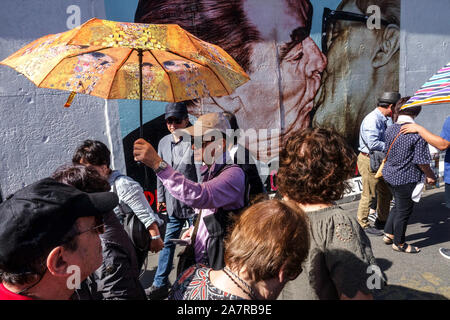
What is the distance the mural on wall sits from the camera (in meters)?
4.85

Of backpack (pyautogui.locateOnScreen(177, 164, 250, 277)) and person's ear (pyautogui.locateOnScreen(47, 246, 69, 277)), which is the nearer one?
person's ear (pyautogui.locateOnScreen(47, 246, 69, 277))

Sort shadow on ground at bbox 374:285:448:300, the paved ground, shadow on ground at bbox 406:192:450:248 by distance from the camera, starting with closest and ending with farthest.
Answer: shadow on ground at bbox 374:285:448:300 < the paved ground < shadow on ground at bbox 406:192:450:248

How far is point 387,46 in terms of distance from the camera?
22.0 feet

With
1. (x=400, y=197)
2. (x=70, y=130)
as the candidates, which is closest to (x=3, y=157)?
(x=70, y=130)

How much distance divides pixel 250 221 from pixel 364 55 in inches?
252

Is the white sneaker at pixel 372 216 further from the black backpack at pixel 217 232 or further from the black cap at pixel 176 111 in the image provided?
the black backpack at pixel 217 232

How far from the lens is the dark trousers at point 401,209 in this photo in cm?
368

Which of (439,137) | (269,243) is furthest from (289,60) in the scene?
(269,243)

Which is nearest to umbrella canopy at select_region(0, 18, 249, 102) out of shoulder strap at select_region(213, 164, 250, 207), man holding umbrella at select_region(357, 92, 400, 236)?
shoulder strap at select_region(213, 164, 250, 207)

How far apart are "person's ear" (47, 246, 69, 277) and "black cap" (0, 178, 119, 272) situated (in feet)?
0.08

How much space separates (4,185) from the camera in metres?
3.87

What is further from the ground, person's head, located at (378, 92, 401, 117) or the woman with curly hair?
person's head, located at (378, 92, 401, 117)

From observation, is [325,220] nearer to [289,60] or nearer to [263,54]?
[263,54]

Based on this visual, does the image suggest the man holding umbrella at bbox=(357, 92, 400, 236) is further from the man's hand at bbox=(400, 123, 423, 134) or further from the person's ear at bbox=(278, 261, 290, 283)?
the person's ear at bbox=(278, 261, 290, 283)
